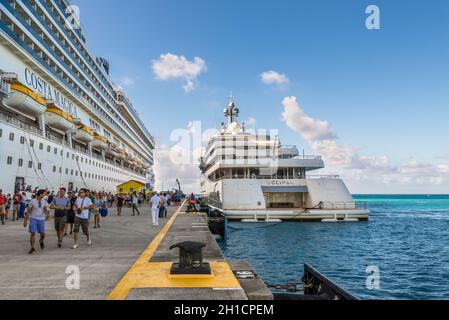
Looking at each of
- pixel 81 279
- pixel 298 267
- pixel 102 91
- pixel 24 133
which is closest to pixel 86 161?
pixel 24 133

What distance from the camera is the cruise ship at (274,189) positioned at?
25125 mm

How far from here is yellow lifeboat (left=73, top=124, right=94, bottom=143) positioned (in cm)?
3688

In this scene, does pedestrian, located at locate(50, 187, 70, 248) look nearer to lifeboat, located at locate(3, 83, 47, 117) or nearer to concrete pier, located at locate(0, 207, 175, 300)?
concrete pier, located at locate(0, 207, 175, 300)

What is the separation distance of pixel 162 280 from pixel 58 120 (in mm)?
31464

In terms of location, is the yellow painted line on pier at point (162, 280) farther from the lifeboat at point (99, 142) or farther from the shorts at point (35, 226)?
the lifeboat at point (99, 142)

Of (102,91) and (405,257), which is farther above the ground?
(102,91)

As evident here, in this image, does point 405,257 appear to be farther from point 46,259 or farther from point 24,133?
point 24,133

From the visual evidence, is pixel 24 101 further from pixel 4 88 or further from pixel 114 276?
pixel 114 276

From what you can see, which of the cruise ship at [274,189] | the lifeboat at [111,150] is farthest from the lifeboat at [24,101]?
the lifeboat at [111,150]

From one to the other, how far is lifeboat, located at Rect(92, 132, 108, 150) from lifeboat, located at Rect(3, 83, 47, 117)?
15.1 meters

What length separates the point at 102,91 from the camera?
174ft

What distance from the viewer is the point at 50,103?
29625 mm

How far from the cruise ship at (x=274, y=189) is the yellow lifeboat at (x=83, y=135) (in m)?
17.5
